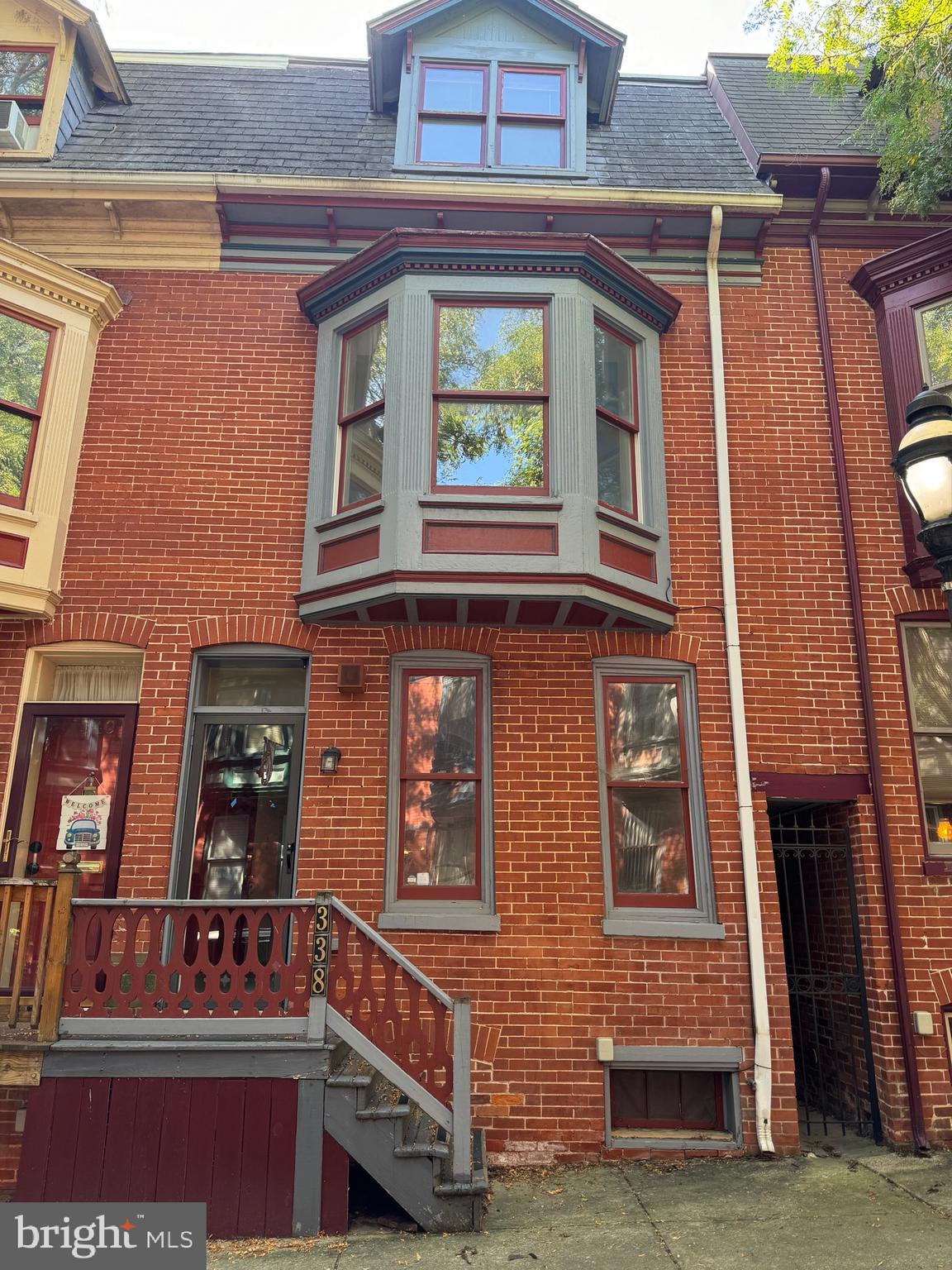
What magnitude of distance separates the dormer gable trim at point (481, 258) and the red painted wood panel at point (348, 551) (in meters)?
2.41

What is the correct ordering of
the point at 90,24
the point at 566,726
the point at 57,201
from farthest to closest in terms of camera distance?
1. the point at 90,24
2. the point at 57,201
3. the point at 566,726

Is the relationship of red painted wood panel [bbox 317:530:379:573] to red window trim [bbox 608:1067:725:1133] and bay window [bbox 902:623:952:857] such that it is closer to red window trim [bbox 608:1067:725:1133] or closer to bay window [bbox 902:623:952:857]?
red window trim [bbox 608:1067:725:1133]

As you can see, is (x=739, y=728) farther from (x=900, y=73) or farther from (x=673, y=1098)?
(x=900, y=73)

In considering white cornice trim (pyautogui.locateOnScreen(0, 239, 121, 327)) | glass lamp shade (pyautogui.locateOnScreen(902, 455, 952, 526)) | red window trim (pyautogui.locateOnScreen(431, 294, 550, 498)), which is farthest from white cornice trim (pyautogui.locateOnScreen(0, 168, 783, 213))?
glass lamp shade (pyautogui.locateOnScreen(902, 455, 952, 526))

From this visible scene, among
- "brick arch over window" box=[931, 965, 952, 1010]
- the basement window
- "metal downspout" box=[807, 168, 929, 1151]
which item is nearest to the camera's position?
the basement window

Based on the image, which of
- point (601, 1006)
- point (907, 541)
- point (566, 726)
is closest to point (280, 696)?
point (566, 726)

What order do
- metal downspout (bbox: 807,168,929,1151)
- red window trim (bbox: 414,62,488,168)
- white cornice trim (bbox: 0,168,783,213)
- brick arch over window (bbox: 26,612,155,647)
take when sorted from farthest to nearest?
red window trim (bbox: 414,62,488,168), white cornice trim (bbox: 0,168,783,213), brick arch over window (bbox: 26,612,155,647), metal downspout (bbox: 807,168,929,1151)

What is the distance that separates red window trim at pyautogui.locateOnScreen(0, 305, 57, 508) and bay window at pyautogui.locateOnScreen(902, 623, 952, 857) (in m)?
7.95

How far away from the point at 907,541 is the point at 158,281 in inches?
301

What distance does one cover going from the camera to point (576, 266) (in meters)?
7.47

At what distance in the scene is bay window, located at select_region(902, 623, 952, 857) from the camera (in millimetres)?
7051

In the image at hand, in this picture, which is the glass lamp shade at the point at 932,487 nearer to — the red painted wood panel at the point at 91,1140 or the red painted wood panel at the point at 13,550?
the red painted wood panel at the point at 91,1140

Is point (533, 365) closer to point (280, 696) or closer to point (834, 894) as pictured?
point (280, 696)

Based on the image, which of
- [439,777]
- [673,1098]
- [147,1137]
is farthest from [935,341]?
[147,1137]
